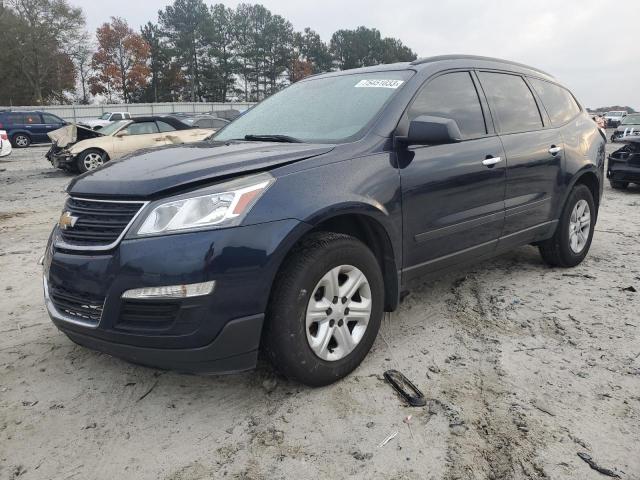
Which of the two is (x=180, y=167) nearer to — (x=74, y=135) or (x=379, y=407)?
(x=379, y=407)

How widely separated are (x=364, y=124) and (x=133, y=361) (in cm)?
180

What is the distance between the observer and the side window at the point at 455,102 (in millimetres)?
3285

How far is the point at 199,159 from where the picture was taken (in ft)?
8.77

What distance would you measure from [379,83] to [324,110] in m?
0.40

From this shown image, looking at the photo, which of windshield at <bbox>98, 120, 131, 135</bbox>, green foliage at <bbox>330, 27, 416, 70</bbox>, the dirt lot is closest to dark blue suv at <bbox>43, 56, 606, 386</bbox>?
the dirt lot

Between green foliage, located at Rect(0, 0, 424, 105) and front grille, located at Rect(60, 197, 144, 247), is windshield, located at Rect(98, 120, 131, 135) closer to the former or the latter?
front grille, located at Rect(60, 197, 144, 247)

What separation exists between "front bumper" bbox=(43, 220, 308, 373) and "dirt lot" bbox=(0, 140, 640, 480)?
0.37m

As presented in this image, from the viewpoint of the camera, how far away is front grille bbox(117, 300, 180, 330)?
2.25 meters

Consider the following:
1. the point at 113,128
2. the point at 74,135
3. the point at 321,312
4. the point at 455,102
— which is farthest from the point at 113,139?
the point at 321,312

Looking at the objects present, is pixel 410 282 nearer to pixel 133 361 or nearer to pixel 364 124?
→ pixel 364 124

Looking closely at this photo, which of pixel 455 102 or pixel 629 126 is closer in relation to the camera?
pixel 455 102

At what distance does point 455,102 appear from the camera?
3521 mm

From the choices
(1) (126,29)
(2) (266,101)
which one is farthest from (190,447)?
(1) (126,29)

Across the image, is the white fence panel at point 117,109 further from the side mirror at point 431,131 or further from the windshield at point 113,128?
the side mirror at point 431,131
